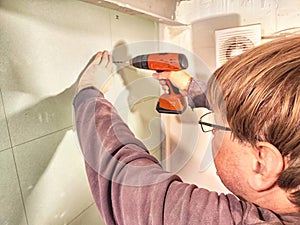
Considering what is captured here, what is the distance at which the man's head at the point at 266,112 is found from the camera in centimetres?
46

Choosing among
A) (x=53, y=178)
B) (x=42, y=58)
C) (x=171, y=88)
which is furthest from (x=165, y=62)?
(x=53, y=178)

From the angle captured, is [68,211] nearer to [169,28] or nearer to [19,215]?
[19,215]

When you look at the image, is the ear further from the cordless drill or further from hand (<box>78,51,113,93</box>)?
hand (<box>78,51,113,93</box>)

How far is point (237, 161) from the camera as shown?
547mm

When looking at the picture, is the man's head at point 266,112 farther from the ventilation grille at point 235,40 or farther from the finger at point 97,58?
A: the ventilation grille at point 235,40

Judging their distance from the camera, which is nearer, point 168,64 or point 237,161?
point 237,161

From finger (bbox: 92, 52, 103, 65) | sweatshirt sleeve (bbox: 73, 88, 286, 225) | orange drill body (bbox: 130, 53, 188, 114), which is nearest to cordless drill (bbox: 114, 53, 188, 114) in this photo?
orange drill body (bbox: 130, 53, 188, 114)

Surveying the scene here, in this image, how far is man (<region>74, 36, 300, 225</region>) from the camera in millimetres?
476

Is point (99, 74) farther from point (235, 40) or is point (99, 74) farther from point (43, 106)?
point (235, 40)

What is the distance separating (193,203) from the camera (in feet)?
1.83

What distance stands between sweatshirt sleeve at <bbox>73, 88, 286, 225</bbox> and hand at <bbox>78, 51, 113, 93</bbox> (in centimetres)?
6

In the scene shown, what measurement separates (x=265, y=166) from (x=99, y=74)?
1.94ft

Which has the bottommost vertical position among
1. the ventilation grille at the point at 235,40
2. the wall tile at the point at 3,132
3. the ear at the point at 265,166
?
the ear at the point at 265,166

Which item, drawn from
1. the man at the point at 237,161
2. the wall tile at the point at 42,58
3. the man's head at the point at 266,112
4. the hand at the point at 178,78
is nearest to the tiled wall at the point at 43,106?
the wall tile at the point at 42,58
